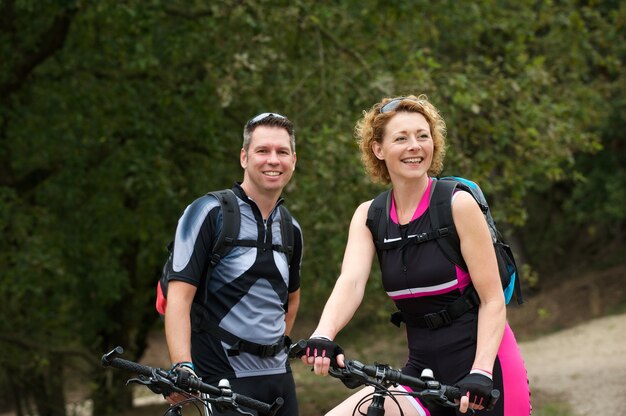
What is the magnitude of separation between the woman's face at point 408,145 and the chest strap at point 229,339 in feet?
3.16

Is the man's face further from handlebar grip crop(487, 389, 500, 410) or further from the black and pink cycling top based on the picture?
handlebar grip crop(487, 389, 500, 410)

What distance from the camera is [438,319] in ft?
12.0

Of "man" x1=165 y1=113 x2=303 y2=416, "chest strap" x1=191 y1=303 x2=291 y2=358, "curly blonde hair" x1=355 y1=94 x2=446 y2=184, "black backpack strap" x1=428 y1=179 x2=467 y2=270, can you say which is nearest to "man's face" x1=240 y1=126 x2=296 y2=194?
"man" x1=165 y1=113 x2=303 y2=416

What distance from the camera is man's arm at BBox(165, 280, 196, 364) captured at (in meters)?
4.11

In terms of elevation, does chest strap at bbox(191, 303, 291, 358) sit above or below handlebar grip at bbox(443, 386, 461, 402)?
above

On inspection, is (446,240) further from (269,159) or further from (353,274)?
(269,159)

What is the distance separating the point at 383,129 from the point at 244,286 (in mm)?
899

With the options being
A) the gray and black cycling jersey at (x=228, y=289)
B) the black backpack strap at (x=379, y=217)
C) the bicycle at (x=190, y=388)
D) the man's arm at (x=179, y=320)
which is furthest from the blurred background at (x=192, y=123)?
the bicycle at (x=190, y=388)

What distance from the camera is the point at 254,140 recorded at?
14.3 ft

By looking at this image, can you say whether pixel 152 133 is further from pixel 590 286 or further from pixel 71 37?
pixel 590 286

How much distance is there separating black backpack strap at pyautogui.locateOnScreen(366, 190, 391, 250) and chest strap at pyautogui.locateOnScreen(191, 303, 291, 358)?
753 millimetres

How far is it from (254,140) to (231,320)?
0.73 m

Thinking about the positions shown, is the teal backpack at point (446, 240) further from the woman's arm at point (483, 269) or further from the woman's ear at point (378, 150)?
the woman's ear at point (378, 150)

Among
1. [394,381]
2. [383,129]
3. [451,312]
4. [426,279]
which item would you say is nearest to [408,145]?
[383,129]
